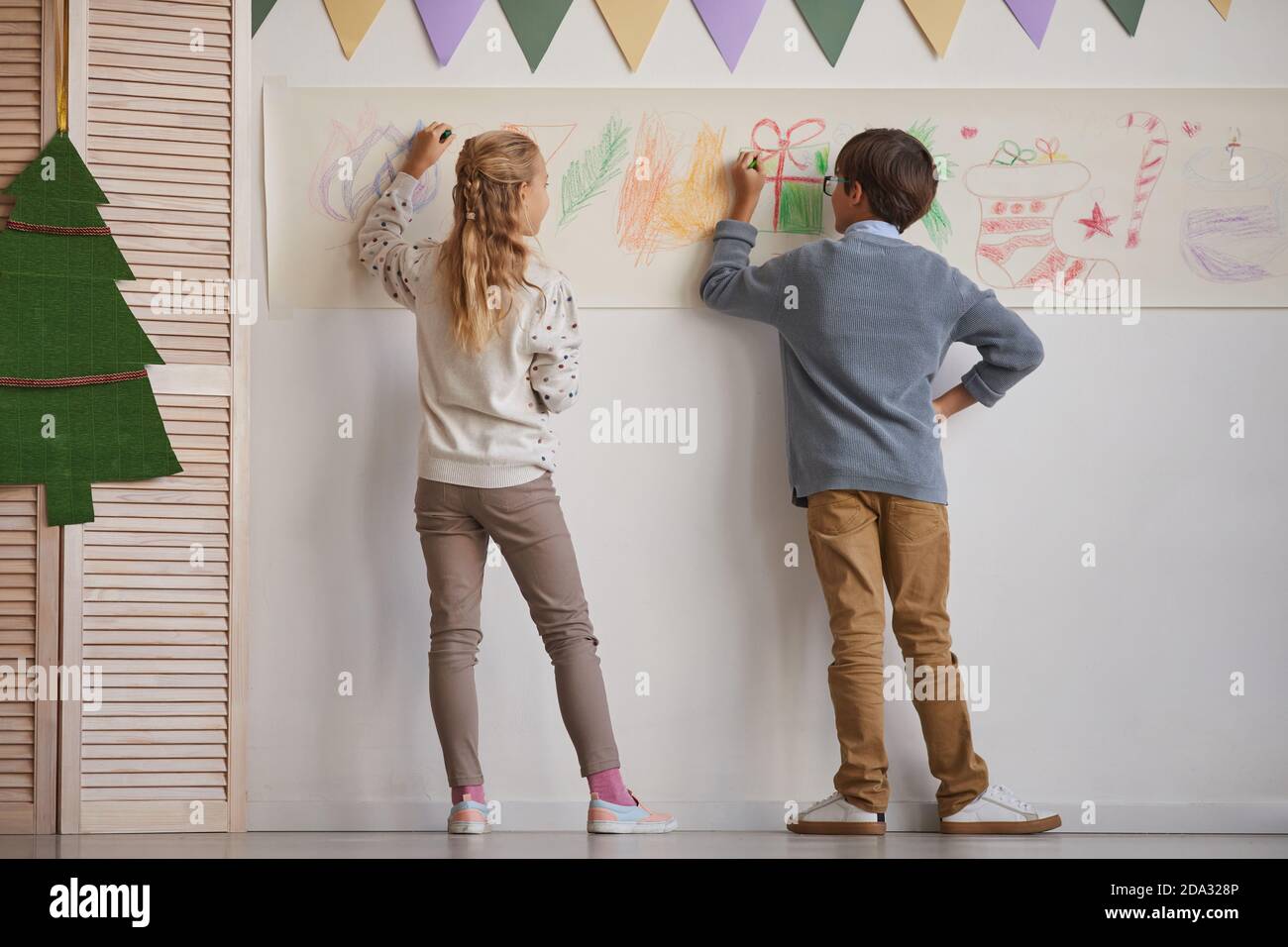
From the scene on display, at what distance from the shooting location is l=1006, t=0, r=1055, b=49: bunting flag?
225 cm

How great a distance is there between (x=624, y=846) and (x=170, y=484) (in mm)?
1082

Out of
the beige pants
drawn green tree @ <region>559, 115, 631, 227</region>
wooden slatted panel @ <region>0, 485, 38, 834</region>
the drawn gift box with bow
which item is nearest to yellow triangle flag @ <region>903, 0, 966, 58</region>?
the drawn gift box with bow

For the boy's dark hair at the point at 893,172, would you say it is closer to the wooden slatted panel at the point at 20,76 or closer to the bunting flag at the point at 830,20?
the bunting flag at the point at 830,20

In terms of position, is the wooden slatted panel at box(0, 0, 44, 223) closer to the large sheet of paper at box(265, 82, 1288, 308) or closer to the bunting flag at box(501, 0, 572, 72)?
the large sheet of paper at box(265, 82, 1288, 308)

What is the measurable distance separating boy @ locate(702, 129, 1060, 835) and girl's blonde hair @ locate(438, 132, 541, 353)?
1.43 feet

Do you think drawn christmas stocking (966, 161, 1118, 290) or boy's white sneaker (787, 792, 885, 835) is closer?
boy's white sneaker (787, 792, 885, 835)

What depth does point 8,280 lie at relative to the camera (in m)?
2.16

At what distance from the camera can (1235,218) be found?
7.41ft

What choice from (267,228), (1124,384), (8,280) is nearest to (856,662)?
(1124,384)

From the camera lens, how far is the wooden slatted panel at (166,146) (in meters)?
2.20

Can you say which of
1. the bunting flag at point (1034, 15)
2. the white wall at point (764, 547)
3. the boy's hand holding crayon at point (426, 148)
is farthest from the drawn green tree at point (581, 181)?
the bunting flag at point (1034, 15)

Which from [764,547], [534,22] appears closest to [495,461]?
[764,547]

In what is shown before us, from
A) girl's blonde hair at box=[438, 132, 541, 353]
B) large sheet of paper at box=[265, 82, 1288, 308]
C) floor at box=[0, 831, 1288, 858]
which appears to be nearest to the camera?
floor at box=[0, 831, 1288, 858]

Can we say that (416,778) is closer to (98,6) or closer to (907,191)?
(907,191)
